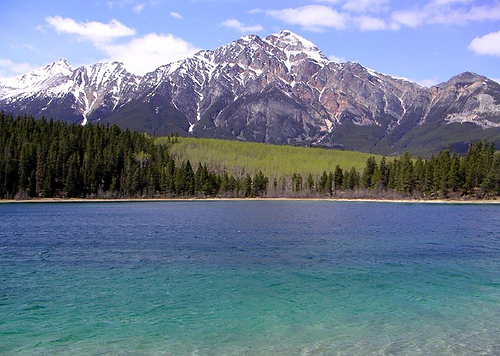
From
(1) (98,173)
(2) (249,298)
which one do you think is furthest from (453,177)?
(2) (249,298)

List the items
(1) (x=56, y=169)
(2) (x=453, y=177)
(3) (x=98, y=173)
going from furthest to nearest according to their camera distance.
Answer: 1. (3) (x=98, y=173)
2. (1) (x=56, y=169)
3. (2) (x=453, y=177)

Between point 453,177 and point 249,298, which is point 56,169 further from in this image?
point 249,298

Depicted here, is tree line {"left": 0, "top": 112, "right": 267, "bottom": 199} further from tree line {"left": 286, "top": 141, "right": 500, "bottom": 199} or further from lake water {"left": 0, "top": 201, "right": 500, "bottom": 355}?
lake water {"left": 0, "top": 201, "right": 500, "bottom": 355}

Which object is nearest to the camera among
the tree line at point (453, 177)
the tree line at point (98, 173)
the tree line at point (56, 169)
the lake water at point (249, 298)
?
the lake water at point (249, 298)

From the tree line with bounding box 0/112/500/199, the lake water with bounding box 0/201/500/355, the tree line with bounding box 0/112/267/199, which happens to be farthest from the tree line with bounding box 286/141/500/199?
the lake water with bounding box 0/201/500/355

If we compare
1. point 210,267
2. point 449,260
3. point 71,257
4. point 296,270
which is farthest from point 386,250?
point 71,257

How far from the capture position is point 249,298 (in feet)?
89.5

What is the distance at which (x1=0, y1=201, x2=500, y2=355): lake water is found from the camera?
789 inches

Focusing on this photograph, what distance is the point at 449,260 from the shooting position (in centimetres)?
4053

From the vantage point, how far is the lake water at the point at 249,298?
20.0m

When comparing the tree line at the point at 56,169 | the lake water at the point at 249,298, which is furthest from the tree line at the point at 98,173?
the lake water at the point at 249,298

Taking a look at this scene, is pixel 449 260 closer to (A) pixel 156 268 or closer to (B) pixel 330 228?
(A) pixel 156 268

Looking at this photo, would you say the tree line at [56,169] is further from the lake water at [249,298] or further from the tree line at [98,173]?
the lake water at [249,298]

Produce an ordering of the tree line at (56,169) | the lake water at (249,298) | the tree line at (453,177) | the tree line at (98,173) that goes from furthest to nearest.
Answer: the tree line at (56,169) → the tree line at (98,173) → the tree line at (453,177) → the lake water at (249,298)
